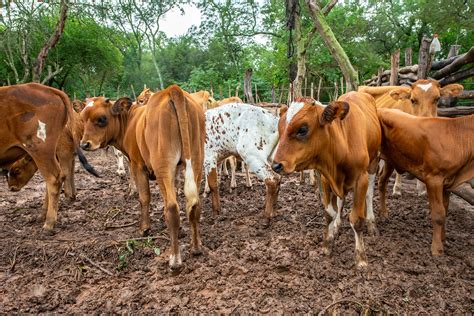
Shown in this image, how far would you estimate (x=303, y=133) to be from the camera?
3.46 metres

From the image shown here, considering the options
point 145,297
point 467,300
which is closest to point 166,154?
point 145,297

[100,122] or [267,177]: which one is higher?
[100,122]

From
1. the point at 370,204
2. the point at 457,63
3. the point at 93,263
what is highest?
the point at 457,63

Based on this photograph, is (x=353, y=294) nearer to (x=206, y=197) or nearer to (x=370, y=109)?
(x=370, y=109)

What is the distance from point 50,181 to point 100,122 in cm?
109

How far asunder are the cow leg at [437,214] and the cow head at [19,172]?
19.8 ft

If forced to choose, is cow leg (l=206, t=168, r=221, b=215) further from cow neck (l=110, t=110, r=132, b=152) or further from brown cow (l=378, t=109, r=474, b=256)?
brown cow (l=378, t=109, r=474, b=256)

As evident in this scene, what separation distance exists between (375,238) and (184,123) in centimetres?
270

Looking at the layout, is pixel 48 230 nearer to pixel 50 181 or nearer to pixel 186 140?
pixel 50 181

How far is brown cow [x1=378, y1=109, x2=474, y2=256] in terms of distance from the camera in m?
4.11

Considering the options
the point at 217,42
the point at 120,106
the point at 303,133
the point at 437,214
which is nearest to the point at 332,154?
the point at 303,133

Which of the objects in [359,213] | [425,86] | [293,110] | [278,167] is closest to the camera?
[278,167]

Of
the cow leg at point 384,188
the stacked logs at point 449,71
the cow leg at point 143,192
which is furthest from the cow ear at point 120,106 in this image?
the stacked logs at point 449,71

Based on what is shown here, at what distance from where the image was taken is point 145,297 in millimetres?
3379
